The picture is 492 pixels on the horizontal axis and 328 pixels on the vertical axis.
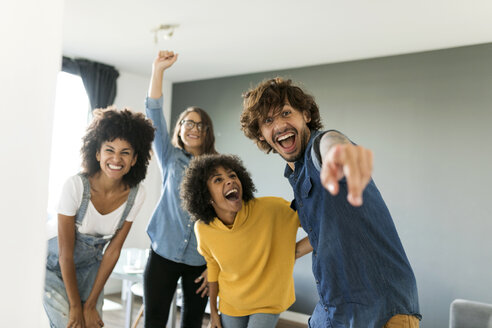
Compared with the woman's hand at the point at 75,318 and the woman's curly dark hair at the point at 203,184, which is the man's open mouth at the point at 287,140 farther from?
the woman's hand at the point at 75,318

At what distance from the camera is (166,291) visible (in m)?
2.16

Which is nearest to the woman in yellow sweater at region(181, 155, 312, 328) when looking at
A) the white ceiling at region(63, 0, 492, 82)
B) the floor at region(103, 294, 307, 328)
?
the white ceiling at region(63, 0, 492, 82)

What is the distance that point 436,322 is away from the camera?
3766mm

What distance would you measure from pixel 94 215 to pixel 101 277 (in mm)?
308

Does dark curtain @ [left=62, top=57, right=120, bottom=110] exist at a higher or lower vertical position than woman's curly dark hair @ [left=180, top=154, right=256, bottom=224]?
higher

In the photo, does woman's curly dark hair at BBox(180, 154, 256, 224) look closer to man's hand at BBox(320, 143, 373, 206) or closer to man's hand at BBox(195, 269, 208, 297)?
man's hand at BBox(195, 269, 208, 297)

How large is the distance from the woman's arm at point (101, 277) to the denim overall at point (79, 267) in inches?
1.6

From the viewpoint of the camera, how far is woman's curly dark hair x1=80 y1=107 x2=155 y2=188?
1948mm

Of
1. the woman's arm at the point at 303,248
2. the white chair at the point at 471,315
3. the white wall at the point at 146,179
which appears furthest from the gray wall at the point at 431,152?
the woman's arm at the point at 303,248

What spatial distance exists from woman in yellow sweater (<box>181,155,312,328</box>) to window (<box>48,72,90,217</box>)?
294cm

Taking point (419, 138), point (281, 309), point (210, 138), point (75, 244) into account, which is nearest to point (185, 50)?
point (210, 138)

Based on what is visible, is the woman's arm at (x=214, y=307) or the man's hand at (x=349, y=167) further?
the woman's arm at (x=214, y=307)

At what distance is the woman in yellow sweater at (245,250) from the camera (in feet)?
6.05

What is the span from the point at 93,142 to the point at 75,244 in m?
0.47
